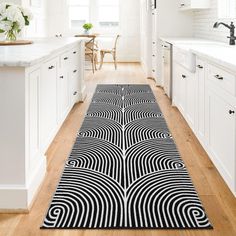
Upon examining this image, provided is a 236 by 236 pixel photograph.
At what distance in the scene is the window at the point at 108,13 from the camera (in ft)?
42.1

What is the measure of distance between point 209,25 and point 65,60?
103 inches

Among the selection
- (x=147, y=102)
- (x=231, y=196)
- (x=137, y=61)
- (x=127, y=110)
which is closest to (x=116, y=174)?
(x=231, y=196)

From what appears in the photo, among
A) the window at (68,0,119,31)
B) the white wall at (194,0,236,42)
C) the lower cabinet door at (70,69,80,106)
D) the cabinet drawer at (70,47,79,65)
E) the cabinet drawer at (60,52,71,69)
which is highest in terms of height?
the window at (68,0,119,31)

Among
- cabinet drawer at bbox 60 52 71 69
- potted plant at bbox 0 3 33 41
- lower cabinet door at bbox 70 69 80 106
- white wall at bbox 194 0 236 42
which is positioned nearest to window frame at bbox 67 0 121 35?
white wall at bbox 194 0 236 42

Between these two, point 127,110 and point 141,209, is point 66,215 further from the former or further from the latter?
point 127,110

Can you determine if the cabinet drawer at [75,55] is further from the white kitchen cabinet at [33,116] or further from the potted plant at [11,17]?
the white kitchen cabinet at [33,116]

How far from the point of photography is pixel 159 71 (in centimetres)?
738

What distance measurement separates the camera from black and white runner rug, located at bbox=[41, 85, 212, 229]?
7.44ft

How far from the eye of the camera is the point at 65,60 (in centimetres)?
430

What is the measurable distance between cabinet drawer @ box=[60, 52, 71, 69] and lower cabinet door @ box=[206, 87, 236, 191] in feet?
5.03

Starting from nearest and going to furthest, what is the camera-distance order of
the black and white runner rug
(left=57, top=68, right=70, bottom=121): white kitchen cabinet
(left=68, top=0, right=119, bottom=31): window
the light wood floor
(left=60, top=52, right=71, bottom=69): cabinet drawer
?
1. the light wood floor
2. the black and white runner rug
3. (left=57, top=68, right=70, bottom=121): white kitchen cabinet
4. (left=60, top=52, right=71, bottom=69): cabinet drawer
5. (left=68, top=0, right=119, bottom=31): window

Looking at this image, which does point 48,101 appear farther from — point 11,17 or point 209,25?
point 209,25

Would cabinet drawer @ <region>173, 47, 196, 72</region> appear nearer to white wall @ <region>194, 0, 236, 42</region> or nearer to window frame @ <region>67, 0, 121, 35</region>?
white wall @ <region>194, 0, 236, 42</region>

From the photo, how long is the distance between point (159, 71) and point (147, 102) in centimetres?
161
